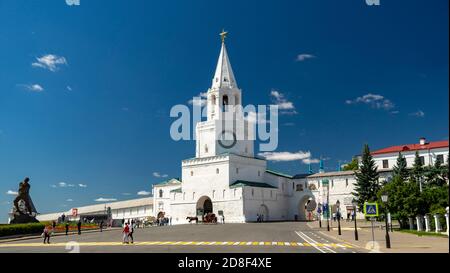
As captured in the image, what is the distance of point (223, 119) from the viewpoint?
75.8 meters

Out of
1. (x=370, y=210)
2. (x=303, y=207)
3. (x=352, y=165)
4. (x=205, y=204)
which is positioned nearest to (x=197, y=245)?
(x=370, y=210)

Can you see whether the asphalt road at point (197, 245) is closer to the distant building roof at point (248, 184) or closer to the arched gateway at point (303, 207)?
the distant building roof at point (248, 184)

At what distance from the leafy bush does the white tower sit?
37.7 meters

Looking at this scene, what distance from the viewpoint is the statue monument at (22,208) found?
146ft

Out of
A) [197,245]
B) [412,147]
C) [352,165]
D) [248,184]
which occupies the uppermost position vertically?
[412,147]

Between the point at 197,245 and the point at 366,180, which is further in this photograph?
the point at 366,180

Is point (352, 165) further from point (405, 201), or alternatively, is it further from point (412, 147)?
point (405, 201)

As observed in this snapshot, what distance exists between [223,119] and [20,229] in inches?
1679

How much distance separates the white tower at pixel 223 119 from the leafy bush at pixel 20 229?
37.7 meters

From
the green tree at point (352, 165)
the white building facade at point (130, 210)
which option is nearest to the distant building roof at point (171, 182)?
the white building facade at point (130, 210)

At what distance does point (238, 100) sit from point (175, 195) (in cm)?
2026
